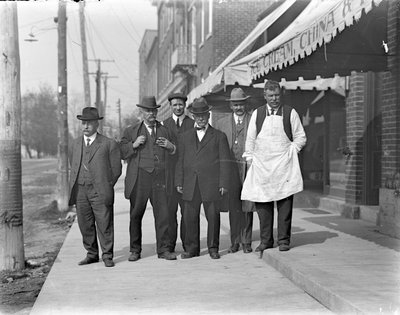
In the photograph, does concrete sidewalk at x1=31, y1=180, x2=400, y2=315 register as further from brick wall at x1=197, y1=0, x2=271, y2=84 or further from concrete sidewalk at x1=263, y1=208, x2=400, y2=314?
brick wall at x1=197, y1=0, x2=271, y2=84

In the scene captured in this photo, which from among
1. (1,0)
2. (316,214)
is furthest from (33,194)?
(1,0)

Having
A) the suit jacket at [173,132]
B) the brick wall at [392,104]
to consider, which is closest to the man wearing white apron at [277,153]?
the suit jacket at [173,132]

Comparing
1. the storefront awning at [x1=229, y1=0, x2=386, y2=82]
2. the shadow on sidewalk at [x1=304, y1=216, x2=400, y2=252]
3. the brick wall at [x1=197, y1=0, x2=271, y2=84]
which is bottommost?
the shadow on sidewalk at [x1=304, y1=216, x2=400, y2=252]

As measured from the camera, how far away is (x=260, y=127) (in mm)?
6496

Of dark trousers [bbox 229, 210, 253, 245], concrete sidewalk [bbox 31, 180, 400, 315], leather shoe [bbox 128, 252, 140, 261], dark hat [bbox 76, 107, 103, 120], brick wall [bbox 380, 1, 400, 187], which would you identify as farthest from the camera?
brick wall [bbox 380, 1, 400, 187]

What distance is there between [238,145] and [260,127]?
0.58 meters

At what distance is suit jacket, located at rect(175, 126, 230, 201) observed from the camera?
6598 millimetres

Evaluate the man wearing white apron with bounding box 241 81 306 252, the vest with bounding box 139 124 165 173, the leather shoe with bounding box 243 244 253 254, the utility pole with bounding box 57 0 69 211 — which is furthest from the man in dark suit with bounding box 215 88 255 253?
the utility pole with bounding box 57 0 69 211

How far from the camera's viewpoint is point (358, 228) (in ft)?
27.6

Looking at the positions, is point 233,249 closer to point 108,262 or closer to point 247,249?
point 247,249

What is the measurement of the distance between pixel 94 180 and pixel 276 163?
2.17 metres

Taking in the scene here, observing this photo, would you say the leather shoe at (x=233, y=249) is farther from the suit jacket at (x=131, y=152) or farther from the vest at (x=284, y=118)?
the vest at (x=284, y=118)

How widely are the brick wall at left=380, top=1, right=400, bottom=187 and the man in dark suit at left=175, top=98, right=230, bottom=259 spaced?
2.87 m

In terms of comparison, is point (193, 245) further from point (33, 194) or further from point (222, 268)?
point (33, 194)
